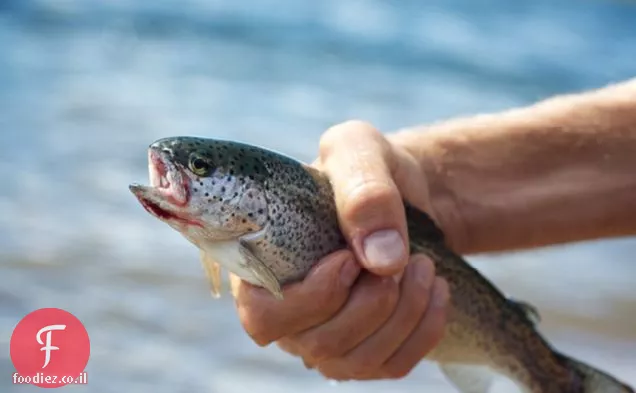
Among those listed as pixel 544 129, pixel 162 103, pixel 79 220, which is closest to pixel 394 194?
pixel 544 129

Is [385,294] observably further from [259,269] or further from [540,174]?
[540,174]

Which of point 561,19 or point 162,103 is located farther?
point 561,19

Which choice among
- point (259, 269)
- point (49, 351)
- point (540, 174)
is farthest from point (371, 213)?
point (49, 351)

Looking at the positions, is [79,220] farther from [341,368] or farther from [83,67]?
[83,67]

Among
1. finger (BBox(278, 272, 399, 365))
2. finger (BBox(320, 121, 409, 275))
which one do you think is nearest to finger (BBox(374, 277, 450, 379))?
finger (BBox(278, 272, 399, 365))

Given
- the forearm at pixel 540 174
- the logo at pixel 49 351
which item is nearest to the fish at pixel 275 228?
the forearm at pixel 540 174

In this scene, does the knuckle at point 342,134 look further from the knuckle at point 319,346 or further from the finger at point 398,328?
the knuckle at point 319,346

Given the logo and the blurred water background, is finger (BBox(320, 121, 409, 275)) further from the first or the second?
the blurred water background
